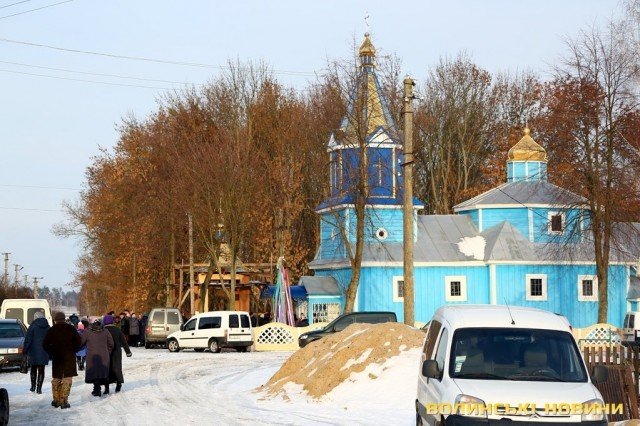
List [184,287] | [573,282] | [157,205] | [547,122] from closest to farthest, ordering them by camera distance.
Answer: [547,122], [573,282], [157,205], [184,287]

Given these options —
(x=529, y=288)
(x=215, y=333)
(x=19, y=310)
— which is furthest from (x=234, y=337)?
(x=529, y=288)

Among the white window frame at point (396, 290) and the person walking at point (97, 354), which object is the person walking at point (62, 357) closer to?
the person walking at point (97, 354)

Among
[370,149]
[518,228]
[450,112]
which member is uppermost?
[450,112]

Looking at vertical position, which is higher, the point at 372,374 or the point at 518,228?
the point at 518,228

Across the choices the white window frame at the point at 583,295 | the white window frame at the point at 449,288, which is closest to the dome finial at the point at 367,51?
the white window frame at the point at 449,288

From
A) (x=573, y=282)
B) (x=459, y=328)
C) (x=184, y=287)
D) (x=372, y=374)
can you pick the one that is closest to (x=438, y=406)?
(x=459, y=328)

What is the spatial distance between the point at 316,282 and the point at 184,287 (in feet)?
51.5

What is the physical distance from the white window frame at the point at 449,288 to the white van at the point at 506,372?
140 feet

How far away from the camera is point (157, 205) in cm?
6312

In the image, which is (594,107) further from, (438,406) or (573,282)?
(438,406)

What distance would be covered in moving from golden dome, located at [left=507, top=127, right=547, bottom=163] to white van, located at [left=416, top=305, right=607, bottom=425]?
47.9m

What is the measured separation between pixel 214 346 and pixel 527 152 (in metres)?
→ 23.1

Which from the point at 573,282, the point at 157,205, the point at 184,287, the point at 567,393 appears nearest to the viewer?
the point at 567,393

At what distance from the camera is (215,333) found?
46562mm
